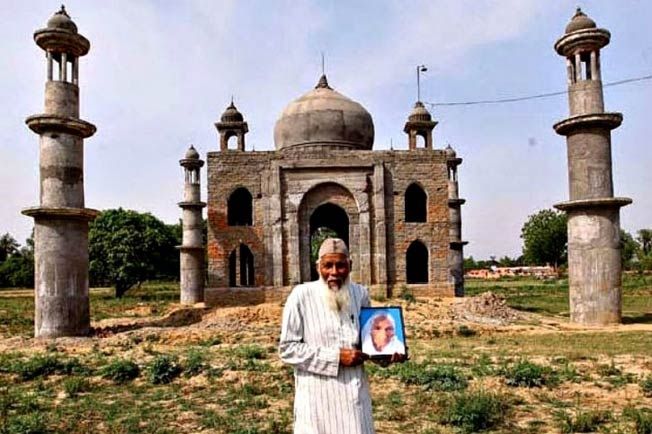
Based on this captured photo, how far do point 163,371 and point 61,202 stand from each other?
26.2 feet

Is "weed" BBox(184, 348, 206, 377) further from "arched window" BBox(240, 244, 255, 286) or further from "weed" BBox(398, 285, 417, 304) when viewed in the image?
"arched window" BBox(240, 244, 255, 286)

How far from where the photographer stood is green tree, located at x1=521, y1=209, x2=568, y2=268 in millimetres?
64938

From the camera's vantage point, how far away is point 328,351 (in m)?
3.98

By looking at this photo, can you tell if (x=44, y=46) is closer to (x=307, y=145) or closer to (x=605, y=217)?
(x=307, y=145)

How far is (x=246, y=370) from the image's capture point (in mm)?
10516

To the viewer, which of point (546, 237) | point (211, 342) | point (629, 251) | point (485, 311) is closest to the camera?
point (211, 342)

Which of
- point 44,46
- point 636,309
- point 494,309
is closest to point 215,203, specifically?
point 44,46

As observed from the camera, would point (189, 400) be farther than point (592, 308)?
No

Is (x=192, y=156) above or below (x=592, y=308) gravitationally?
above

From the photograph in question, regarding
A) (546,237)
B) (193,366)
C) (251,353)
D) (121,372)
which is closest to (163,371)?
(193,366)

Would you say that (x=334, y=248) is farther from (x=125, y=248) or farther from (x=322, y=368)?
(x=125, y=248)

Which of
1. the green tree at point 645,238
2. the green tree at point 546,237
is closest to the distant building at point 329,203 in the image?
the green tree at point 546,237

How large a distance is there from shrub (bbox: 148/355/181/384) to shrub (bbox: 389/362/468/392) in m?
3.61

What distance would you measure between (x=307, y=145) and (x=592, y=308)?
37.2ft
